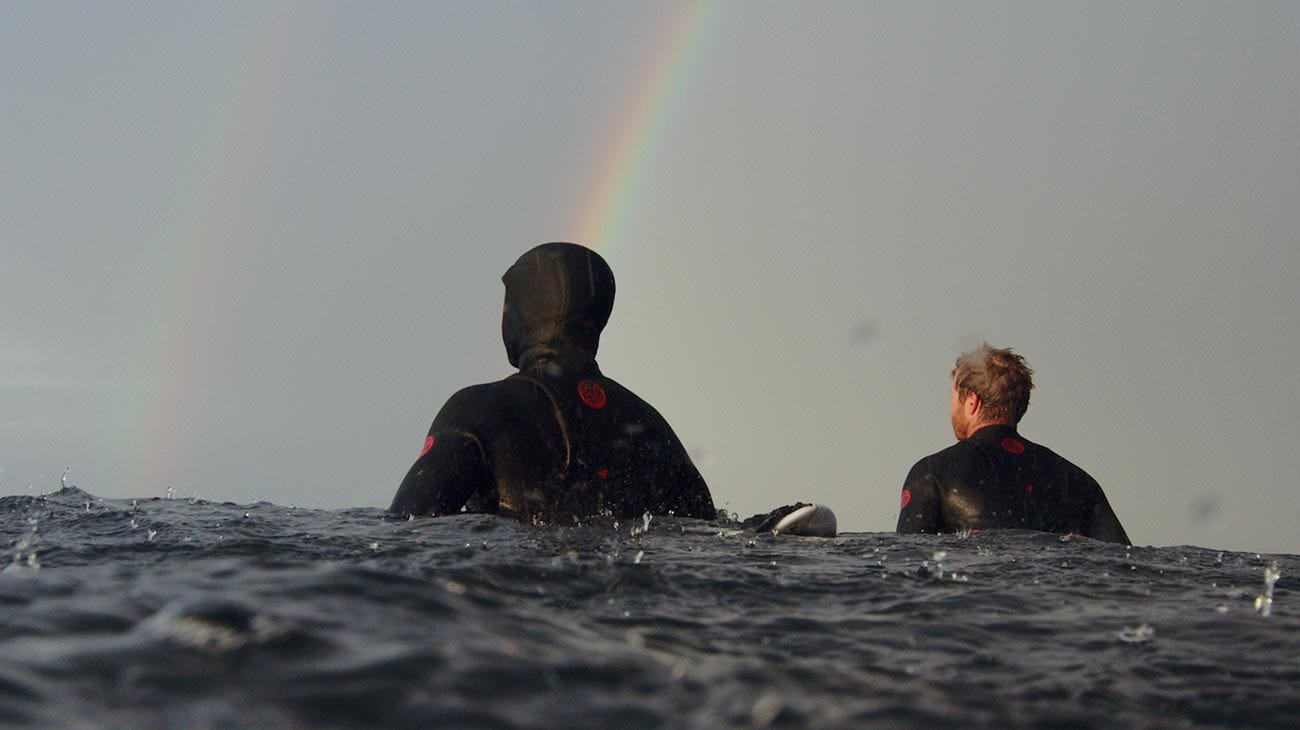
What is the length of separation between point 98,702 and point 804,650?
74.2 inches

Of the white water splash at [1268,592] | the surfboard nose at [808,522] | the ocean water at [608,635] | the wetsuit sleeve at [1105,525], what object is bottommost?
the ocean water at [608,635]

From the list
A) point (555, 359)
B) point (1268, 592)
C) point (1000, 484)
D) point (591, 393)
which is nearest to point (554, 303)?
point (555, 359)

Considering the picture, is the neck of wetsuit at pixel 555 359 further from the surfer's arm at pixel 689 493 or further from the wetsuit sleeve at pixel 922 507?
the wetsuit sleeve at pixel 922 507

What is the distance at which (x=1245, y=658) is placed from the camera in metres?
3.46

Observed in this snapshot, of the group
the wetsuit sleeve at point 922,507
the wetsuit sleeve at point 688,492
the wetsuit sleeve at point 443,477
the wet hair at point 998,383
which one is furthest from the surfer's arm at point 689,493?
the wet hair at point 998,383

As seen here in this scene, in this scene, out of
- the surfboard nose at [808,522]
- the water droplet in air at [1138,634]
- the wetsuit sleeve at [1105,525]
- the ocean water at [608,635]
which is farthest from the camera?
the wetsuit sleeve at [1105,525]

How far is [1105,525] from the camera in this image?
7.34 metres

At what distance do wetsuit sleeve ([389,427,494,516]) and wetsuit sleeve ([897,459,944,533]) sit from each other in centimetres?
303

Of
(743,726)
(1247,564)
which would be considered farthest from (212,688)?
(1247,564)

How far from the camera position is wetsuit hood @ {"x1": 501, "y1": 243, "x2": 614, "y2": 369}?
21.2ft

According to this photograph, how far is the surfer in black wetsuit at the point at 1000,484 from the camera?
23.5 feet

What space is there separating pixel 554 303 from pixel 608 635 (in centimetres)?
354

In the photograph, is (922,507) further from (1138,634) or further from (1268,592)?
(1138,634)

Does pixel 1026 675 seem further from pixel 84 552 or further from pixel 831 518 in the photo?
pixel 84 552
